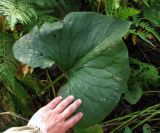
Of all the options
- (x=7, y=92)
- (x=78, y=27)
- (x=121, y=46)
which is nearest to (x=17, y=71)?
(x=7, y=92)

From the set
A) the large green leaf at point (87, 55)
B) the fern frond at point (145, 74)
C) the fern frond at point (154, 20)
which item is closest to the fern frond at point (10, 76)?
the large green leaf at point (87, 55)

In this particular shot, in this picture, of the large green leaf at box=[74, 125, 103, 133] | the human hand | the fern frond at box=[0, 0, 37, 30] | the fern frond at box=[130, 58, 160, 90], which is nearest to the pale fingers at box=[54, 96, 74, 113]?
the human hand

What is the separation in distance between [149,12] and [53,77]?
0.71 meters

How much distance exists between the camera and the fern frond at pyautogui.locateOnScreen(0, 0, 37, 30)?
5.59 ft

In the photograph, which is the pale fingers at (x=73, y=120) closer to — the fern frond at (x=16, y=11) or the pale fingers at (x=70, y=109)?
the pale fingers at (x=70, y=109)

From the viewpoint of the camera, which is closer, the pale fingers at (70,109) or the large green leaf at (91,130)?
the pale fingers at (70,109)

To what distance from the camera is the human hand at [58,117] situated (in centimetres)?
155

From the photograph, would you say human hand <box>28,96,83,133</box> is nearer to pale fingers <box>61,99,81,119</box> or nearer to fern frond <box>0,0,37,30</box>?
pale fingers <box>61,99,81,119</box>

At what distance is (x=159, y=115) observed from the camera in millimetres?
2219

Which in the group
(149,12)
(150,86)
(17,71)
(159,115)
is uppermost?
(149,12)

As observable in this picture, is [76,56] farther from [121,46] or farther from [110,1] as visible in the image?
[110,1]

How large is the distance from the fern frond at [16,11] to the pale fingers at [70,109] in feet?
1.50

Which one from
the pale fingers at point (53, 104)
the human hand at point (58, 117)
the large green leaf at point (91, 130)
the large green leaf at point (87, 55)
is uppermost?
the large green leaf at point (87, 55)

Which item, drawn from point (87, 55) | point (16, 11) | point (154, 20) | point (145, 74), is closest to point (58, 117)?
point (87, 55)
